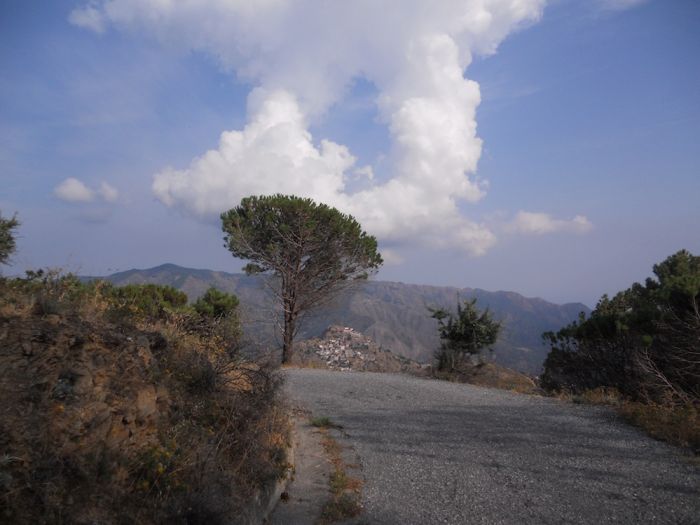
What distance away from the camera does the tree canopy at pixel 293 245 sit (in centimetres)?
1816

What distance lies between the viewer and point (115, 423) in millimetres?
3623

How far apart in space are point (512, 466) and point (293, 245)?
13.7m

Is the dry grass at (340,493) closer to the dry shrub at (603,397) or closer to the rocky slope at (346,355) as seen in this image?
the dry shrub at (603,397)

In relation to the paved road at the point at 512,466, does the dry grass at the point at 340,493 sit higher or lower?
lower

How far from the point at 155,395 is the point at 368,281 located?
15882 millimetres

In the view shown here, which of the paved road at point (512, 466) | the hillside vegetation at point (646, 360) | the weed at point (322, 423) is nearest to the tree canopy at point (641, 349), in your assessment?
the hillside vegetation at point (646, 360)

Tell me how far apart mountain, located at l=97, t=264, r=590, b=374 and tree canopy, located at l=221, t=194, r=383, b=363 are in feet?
Result: 2.29

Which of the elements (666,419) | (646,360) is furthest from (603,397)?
(666,419)

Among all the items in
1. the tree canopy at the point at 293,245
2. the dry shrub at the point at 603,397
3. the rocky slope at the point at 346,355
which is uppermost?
the tree canopy at the point at 293,245

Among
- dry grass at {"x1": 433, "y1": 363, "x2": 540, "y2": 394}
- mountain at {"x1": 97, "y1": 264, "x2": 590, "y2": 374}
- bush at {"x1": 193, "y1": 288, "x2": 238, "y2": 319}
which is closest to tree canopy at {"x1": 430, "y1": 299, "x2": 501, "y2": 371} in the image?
mountain at {"x1": 97, "y1": 264, "x2": 590, "y2": 374}

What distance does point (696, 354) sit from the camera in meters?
8.66

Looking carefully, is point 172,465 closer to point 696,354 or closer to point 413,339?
point 696,354

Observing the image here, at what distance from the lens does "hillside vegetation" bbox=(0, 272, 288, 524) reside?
2895 millimetres

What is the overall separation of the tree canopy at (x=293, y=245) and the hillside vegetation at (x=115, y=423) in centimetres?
1242
